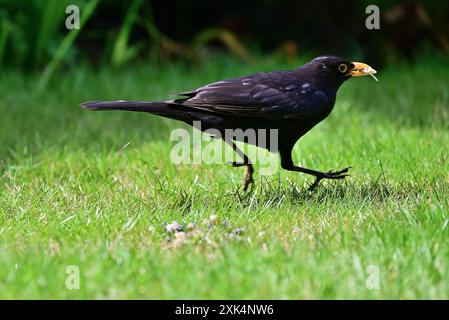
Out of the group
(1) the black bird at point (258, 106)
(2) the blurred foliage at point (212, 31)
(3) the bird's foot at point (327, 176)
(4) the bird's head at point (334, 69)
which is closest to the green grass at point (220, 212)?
(3) the bird's foot at point (327, 176)

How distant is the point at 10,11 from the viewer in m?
7.98

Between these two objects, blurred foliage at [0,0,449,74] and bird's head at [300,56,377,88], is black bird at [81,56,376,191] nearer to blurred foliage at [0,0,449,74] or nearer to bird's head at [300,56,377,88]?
bird's head at [300,56,377,88]

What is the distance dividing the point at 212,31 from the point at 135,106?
5.21 m

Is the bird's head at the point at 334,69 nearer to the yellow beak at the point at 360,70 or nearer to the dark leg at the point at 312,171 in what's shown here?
the yellow beak at the point at 360,70

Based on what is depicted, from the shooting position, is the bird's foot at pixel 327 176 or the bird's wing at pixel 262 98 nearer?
the bird's wing at pixel 262 98

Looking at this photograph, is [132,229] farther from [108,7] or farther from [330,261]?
[108,7]

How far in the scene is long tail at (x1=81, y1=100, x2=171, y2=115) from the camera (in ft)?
12.5

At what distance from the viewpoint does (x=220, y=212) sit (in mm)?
3709

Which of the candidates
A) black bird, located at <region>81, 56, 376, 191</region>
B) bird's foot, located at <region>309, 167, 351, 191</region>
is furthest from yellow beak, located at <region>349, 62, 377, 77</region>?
bird's foot, located at <region>309, 167, 351, 191</region>

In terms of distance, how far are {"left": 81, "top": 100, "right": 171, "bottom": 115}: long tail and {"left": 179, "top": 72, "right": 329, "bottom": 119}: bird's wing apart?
0.35ft

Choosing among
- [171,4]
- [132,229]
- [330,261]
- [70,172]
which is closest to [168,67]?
[171,4]

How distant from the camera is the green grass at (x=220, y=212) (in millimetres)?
2854

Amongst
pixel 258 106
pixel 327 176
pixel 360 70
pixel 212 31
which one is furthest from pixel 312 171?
pixel 212 31

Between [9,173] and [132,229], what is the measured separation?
143 centimetres
